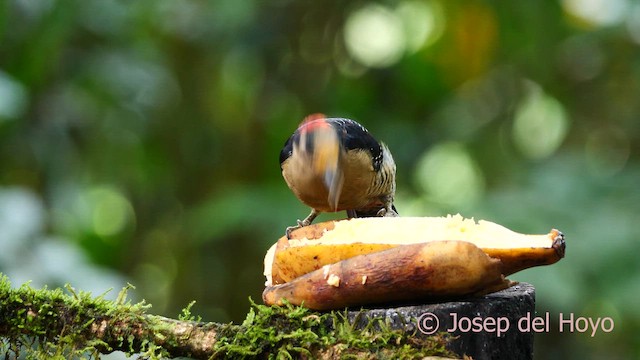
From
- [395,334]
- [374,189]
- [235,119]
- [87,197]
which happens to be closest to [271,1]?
[235,119]

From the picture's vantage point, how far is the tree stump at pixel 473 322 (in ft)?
6.89

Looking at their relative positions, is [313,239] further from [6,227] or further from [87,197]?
[87,197]

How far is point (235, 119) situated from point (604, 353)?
3.26 metres

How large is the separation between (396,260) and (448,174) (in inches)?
182

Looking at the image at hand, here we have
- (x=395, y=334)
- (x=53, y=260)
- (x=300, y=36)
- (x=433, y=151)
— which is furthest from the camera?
(x=300, y=36)

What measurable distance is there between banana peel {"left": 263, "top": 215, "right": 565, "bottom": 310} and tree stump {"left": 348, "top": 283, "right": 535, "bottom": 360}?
0.04 meters

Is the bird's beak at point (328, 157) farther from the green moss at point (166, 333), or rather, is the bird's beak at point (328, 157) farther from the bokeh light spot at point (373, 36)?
the bokeh light spot at point (373, 36)

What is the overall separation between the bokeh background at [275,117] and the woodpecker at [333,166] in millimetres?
1267

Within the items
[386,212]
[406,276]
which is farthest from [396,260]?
[386,212]

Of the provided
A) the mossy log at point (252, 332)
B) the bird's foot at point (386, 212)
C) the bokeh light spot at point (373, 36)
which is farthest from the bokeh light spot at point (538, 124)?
the mossy log at point (252, 332)

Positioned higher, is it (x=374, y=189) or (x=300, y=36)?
(x=300, y=36)

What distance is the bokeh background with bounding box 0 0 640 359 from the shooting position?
5.19 meters

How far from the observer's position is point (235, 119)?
693 centimetres

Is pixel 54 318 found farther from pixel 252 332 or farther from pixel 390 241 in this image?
pixel 390 241
